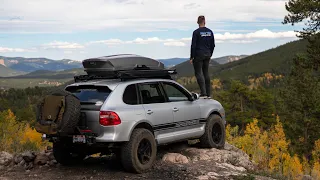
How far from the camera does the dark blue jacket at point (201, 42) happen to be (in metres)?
10.9

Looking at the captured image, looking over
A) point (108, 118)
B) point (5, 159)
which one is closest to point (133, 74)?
point (108, 118)

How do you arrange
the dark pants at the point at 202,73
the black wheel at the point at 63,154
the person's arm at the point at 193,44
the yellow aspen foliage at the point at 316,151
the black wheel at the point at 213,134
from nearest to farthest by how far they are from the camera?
1. the black wheel at the point at 63,154
2. the black wheel at the point at 213,134
3. the person's arm at the point at 193,44
4. the dark pants at the point at 202,73
5. the yellow aspen foliage at the point at 316,151

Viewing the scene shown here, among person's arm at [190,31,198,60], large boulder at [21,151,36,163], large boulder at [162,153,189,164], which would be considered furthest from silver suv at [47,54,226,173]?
person's arm at [190,31,198,60]

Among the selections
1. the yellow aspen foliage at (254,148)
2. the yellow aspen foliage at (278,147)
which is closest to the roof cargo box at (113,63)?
the yellow aspen foliage at (254,148)

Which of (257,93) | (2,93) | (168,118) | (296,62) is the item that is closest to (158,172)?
(168,118)

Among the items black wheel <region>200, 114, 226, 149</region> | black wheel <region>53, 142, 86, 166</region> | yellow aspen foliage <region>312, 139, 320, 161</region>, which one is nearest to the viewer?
black wheel <region>53, 142, 86, 166</region>

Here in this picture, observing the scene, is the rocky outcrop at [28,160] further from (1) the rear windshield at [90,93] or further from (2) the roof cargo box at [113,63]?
(2) the roof cargo box at [113,63]

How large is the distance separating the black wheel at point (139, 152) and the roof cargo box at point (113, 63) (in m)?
1.55

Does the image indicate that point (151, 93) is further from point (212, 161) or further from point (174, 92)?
point (212, 161)

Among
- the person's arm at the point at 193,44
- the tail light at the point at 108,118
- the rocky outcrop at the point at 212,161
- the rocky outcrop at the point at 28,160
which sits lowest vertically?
the rocky outcrop at the point at 212,161

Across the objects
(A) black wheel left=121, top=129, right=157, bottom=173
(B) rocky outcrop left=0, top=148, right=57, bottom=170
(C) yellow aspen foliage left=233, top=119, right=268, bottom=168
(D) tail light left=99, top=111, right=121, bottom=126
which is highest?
(D) tail light left=99, top=111, right=121, bottom=126

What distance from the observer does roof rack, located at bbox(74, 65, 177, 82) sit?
321 inches

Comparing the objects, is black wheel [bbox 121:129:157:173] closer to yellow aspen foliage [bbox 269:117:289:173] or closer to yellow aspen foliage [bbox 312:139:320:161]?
yellow aspen foliage [bbox 269:117:289:173]

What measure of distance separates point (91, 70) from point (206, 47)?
3.68 metres
